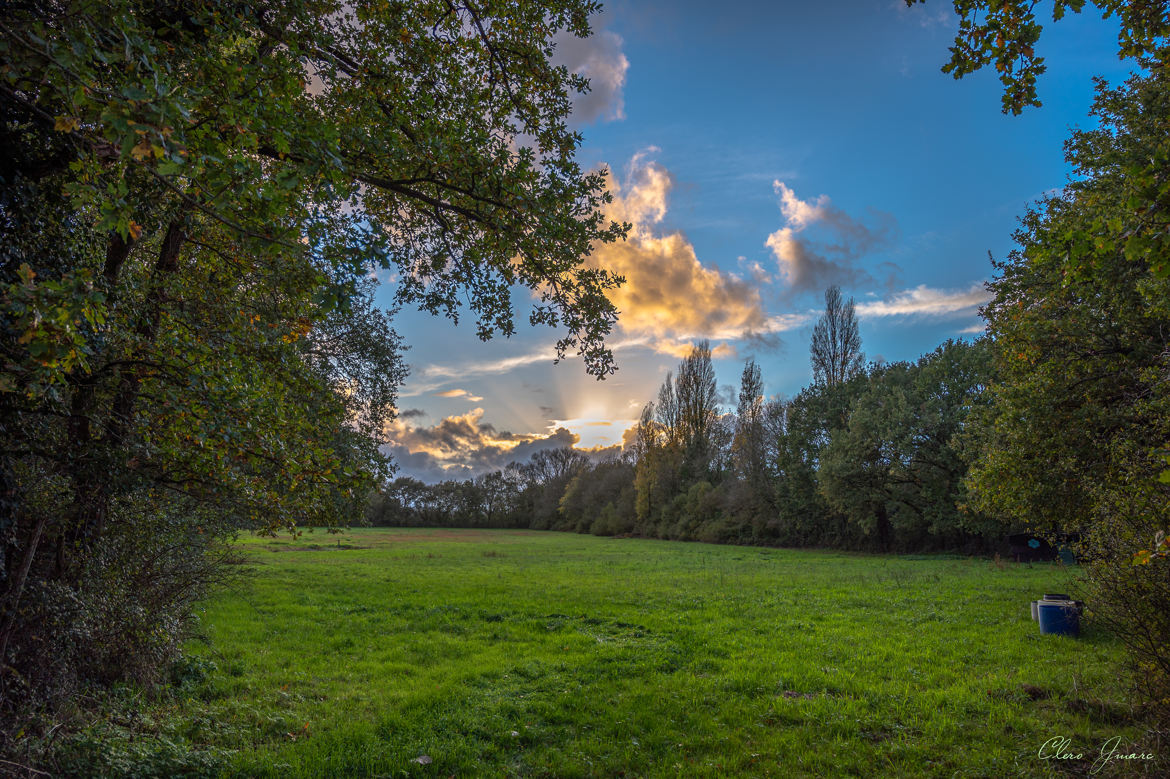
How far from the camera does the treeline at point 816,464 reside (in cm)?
3288

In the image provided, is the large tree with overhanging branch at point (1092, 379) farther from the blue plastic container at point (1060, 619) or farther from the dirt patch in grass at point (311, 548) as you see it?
the dirt patch in grass at point (311, 548)

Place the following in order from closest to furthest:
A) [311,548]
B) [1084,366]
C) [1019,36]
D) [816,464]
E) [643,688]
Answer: [1019,36] → [643,688] → [1084,366] → [311,548] → [816,464]

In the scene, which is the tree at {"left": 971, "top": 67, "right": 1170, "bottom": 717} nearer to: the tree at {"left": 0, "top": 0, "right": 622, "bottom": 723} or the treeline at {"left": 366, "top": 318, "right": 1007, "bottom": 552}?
the treeline at {"left": 366, "top": 318, "right": 1007, "bottom": 552}

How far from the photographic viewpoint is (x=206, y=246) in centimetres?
571

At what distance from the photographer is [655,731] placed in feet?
21.3

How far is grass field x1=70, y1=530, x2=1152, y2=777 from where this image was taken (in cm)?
579

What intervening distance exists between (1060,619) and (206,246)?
15.1 metres

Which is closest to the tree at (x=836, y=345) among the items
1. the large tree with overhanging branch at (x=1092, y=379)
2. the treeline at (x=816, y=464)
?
the treeline at (x=816, y=464)

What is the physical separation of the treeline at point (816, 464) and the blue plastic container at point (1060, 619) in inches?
341

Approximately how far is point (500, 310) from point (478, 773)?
6.02 meters

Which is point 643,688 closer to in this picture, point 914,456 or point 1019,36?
point 1019,36

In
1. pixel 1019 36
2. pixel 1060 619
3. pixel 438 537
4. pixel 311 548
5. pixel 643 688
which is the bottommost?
pixel 438 537

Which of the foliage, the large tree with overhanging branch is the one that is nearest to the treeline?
the foliage

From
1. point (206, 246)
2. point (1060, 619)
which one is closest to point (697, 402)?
point (1060, 619)
